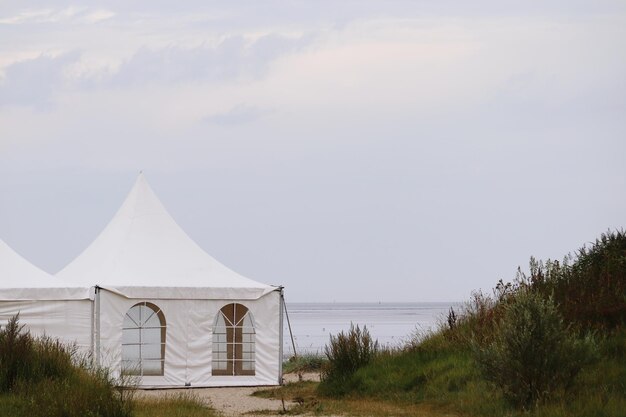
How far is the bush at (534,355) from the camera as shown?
12.7 meters

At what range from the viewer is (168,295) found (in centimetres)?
1972

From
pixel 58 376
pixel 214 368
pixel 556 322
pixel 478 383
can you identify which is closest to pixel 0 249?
pixel 214 368

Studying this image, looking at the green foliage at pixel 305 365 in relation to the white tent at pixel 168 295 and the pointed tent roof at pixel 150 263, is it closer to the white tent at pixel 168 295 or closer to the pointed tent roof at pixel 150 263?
the white tent at pixel 168 295

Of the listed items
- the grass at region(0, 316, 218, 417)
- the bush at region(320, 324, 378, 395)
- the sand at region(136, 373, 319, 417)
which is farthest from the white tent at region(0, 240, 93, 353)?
the bush at region(320, 324, 378, 395)

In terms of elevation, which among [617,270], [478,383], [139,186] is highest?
[139,186]

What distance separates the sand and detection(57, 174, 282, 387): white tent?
20.6 inches

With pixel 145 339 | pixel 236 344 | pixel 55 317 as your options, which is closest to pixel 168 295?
pixel 55 317

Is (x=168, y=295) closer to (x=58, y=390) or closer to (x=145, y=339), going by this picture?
(x=58, y=390)

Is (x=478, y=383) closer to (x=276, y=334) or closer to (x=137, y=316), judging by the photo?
(x=276, y=334)

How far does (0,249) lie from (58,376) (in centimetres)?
780

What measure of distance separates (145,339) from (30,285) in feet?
35.0

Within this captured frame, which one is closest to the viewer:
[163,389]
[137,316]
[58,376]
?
[58,376]

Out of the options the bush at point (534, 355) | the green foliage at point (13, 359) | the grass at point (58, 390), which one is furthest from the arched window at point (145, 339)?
the bush at point (534, 355)

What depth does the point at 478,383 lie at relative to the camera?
48.4ft
